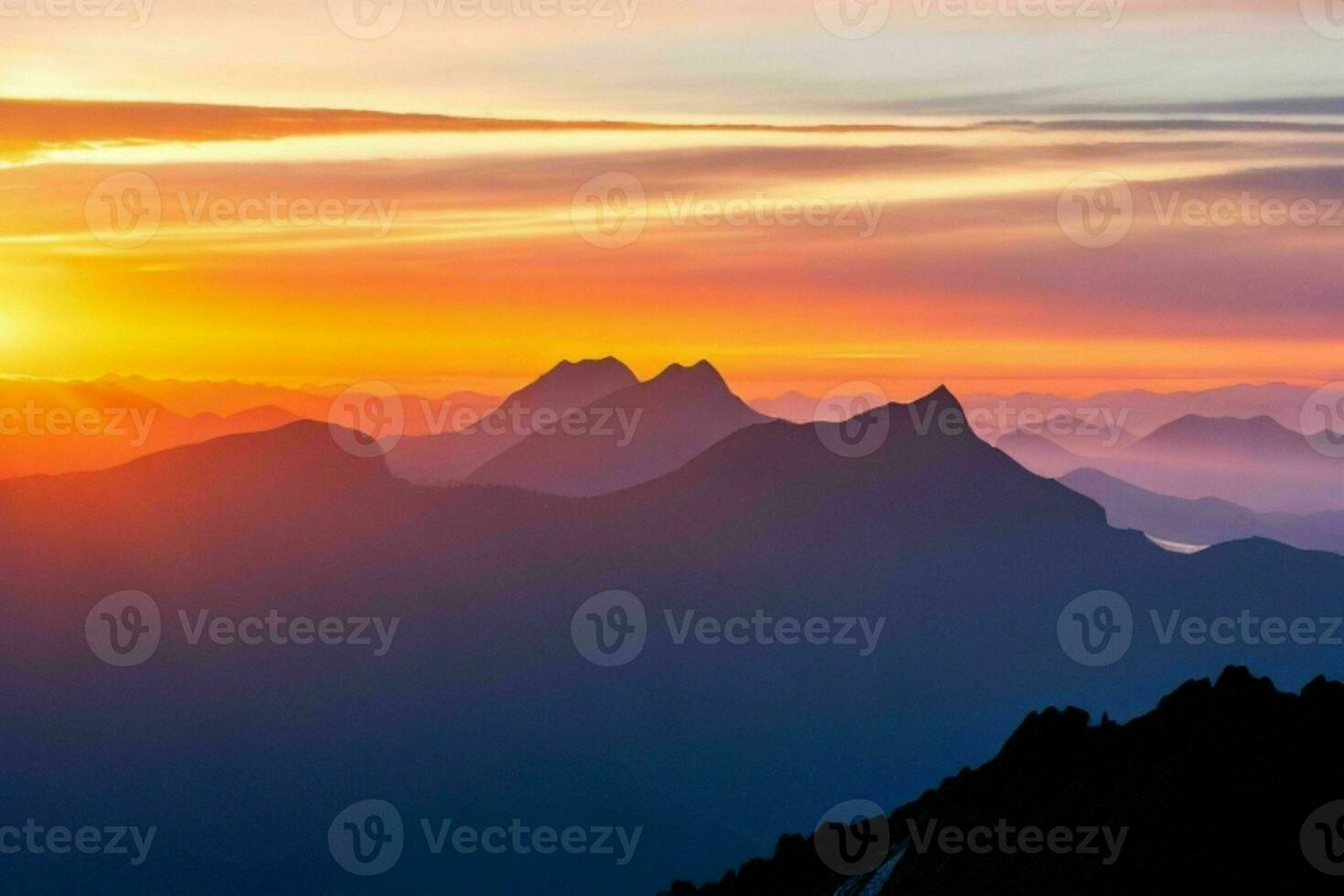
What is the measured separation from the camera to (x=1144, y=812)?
189ft

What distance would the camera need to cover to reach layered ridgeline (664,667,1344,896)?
5356 centimetres

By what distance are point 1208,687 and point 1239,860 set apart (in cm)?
1231

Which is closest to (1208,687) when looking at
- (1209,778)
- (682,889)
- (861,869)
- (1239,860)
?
(1209,778)

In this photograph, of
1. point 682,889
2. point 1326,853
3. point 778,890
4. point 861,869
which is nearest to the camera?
point 1326,853

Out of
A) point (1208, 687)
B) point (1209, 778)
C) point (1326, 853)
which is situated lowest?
point (1326, 853)

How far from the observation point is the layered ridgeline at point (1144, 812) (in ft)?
176

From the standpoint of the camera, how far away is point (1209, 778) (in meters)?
57.9

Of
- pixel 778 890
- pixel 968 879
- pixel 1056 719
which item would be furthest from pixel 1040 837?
pixel 778 890

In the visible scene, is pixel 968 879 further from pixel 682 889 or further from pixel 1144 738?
pixel 682 889

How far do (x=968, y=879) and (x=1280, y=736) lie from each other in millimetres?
12905

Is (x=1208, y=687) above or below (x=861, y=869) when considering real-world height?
above

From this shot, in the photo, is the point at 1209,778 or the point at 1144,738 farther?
the point at 1144,738

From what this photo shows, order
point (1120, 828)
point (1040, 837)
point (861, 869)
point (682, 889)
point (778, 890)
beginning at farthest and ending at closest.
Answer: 1. point (682, 889)
2. point (778, 890)
3. point (861, 869)
4. point (1040, 837)
5. point (1120, 828)

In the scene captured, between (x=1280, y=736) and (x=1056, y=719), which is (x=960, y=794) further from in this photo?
(x=1280, y=736)
